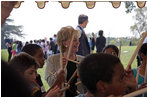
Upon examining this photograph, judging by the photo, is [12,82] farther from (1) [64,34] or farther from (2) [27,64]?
(1) [64,34]

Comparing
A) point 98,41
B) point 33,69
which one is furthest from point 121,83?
point 98,41

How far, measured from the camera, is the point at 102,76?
105cm

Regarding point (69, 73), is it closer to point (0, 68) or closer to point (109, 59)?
point (109, 59)

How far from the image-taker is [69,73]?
192 cm

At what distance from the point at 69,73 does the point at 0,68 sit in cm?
143

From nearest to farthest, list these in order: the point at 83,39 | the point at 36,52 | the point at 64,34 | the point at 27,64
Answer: the point at 27,64 → the point at 36,52 → the point at 64,34 → the point at 83,39

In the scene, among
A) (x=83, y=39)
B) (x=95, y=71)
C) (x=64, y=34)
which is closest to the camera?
(x=95, y=71)

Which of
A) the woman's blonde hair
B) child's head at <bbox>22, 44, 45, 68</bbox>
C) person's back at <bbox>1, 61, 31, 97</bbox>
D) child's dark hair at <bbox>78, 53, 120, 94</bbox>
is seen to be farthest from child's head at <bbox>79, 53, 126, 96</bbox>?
the woman's blonde hair

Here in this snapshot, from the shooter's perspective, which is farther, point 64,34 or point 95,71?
point 64,34

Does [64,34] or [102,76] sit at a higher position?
[64,34]

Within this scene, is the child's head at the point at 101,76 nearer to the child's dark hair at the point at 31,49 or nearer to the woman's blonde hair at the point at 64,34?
the child's dark hair at the point at 31,49

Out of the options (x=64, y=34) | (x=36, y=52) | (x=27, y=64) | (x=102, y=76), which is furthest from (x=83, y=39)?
(x=102, y=76)

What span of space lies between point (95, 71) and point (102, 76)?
0.04 metres

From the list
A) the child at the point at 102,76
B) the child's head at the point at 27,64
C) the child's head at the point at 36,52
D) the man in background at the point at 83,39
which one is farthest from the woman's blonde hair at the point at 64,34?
the man in background at the point at 83,39
